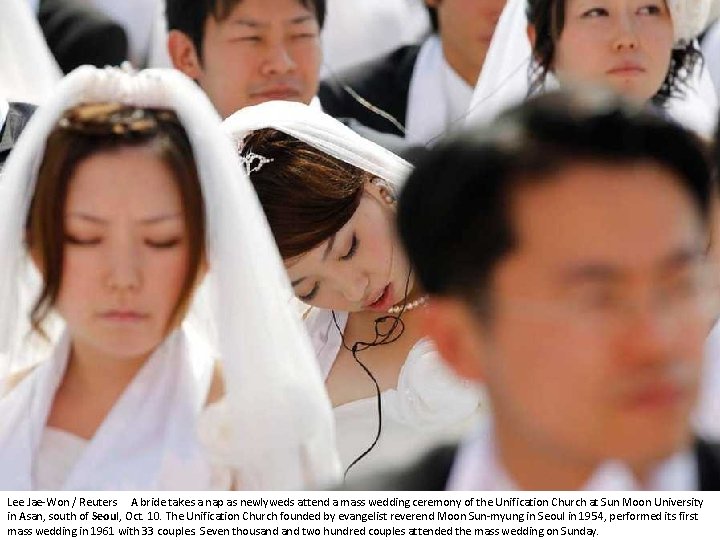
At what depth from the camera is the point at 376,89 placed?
4414 millimetres

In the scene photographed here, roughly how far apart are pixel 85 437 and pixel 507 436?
0.77 meters

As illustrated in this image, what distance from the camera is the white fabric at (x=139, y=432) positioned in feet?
7.14

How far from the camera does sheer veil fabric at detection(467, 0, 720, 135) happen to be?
10.8 ft

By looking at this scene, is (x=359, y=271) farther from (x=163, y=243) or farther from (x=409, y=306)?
(x=163, y=243)

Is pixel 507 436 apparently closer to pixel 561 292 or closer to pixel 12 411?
pixel 561 292

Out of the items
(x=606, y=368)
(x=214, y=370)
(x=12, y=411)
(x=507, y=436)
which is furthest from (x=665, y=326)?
(x=12, y=411)

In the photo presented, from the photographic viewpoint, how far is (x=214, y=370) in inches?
88.7

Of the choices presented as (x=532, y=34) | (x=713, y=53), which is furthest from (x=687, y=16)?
(x=713, y=53)

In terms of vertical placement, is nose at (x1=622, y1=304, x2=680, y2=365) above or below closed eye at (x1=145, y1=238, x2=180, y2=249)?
above

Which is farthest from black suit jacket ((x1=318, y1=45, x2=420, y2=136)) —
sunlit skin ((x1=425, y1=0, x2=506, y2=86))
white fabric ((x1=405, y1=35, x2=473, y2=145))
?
sunlit skin ((x1=425, y1=0, x2=506, y2=86))

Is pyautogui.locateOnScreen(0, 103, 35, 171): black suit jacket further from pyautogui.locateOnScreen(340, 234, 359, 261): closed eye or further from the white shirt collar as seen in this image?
pyautogui.locateOnScreen(340, 234, 359, 261): closed eye

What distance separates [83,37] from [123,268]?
2604 mm

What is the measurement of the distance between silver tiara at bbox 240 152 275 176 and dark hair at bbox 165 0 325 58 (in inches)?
42.1

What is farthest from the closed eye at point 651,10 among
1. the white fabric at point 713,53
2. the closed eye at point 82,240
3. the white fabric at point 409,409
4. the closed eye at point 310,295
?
the closed eye at point 82,240
